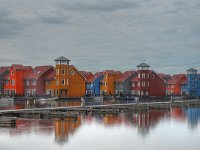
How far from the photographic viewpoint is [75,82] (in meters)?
115

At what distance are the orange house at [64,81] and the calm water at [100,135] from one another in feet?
170

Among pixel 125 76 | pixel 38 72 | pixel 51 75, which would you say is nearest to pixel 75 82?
pixel 51 75

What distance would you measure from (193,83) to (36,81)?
51136 millimetres

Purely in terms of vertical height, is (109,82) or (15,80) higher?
(15,80)

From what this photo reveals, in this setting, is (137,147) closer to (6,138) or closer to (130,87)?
(6,138)

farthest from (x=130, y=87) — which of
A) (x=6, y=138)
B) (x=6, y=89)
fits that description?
(x=6, y=138)

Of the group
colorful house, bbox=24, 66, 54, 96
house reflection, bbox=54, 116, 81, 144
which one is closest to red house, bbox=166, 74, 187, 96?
colorful house, bbox=24, 66, 54, 96

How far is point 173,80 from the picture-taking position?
477ft

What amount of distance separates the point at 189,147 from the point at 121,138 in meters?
7.69

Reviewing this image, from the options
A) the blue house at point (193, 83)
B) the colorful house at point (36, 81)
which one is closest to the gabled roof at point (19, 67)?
the colorful house at point (36, 81)

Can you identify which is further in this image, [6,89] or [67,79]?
[6,89]

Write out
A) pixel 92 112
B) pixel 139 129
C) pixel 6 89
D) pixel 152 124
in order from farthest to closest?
1. pixel 6 89
2. pixel 92 112
3. pixel 152 124
4. pixel 139 129

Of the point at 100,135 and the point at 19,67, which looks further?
the point at 19,67

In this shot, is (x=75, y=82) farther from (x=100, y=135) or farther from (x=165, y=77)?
(x=100, y=135)
